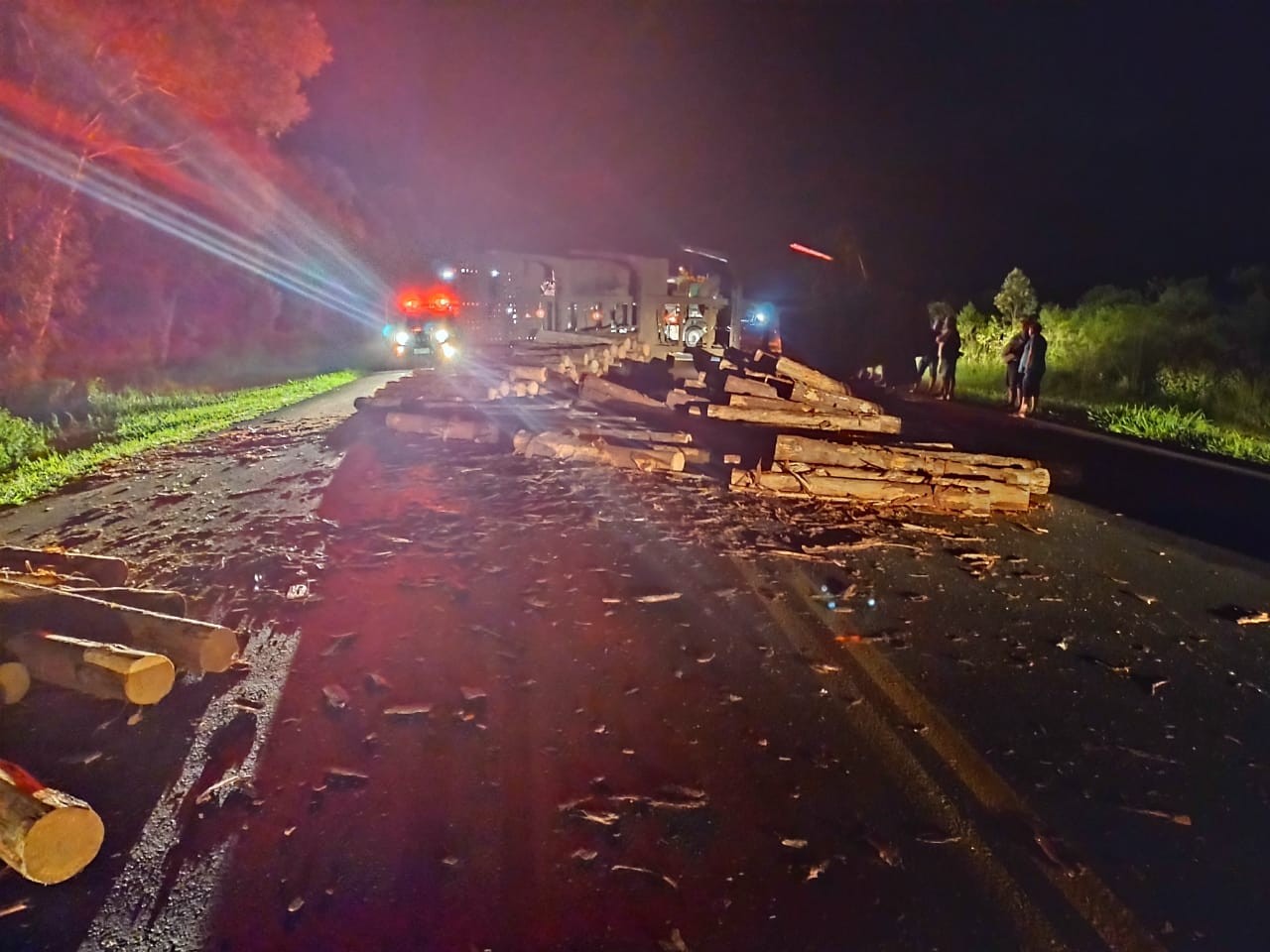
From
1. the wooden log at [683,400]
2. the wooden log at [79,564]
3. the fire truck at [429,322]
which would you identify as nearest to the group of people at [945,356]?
the wooden log at [683,400]

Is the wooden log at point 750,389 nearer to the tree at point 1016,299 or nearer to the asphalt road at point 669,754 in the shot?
the asphalt road at point 669,754

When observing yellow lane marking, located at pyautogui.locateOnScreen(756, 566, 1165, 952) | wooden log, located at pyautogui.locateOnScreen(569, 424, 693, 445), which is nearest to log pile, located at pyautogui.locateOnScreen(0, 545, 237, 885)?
yellow lane marking, located at pyautogui.locateOnScreen(756, 566, 1165, 952)

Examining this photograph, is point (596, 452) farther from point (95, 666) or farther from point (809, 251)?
point (809, 251)

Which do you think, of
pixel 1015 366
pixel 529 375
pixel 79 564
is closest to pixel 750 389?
pixel 529 375

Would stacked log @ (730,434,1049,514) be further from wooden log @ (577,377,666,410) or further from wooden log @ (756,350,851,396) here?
wooden log @ (577,377,666,410)

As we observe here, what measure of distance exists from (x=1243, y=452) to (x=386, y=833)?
1416 centimetres

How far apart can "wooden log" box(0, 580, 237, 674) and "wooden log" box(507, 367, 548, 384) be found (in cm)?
1145

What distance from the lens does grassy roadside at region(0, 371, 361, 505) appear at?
9.91 m

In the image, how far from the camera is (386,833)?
3.41 meters

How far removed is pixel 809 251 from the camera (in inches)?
1312

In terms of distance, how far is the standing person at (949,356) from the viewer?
2009 centimetres

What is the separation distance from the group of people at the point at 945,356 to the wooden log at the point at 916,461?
11658 mm

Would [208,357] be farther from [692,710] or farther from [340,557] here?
[692,710]

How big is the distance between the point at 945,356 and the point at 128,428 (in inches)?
682
